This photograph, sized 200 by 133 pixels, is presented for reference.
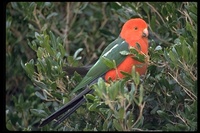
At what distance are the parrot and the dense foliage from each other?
0.23 feet

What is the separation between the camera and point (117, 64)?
377 cm

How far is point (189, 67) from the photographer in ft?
10.3

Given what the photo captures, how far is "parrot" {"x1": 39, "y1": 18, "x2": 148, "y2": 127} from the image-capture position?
3.55 m

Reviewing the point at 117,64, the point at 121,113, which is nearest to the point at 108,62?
the point at 121,113

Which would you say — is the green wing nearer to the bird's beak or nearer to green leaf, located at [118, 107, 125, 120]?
the bird's beak

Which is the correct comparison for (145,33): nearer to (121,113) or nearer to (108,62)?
(108,62)

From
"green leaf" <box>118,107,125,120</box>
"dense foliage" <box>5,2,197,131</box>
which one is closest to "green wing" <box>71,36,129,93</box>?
"dense foliage" <box>5,2,197,131</box>

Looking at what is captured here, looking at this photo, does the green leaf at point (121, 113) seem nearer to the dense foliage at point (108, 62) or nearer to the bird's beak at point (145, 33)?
the dense foliage at point (108, 62)

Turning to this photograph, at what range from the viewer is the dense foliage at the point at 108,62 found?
10.2 feet

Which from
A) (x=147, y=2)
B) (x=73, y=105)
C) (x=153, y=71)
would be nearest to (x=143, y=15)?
(x=147, y=2)

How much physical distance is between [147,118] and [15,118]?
155 centimetres

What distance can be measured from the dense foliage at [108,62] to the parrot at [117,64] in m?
0.07

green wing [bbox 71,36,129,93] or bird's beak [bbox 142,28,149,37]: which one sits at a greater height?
bird's beak [bbox 142,28,149,37]

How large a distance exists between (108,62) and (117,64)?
2.01ft
